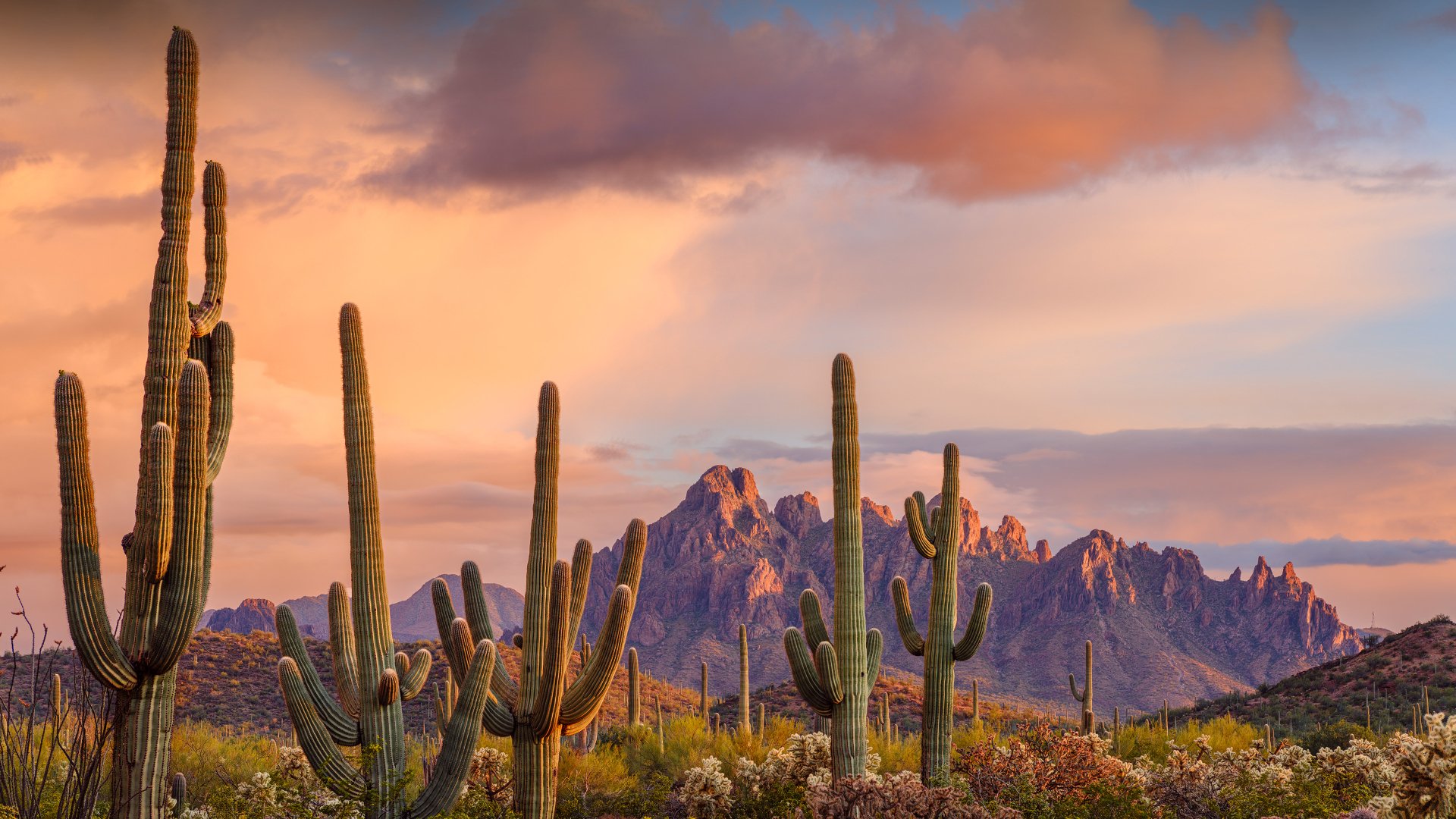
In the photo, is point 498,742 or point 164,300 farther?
point 498,742

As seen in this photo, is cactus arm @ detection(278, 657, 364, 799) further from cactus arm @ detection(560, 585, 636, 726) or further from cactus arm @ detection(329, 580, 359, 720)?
cactus arm @ detection(560, 585, 636, 726)

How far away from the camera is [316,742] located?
12891 mm

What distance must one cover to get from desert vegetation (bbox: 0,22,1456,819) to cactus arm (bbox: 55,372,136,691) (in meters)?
0.02

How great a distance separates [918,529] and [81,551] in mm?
10454

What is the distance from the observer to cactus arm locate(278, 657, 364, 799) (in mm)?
12836

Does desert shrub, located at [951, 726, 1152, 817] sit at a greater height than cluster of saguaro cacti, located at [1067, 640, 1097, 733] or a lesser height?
greater

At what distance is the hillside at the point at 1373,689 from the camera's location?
36750mm

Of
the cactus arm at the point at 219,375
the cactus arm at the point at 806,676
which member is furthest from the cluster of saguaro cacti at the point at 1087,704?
the cactus arm at the point at 219,375

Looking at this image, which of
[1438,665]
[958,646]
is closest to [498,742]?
[958,646]

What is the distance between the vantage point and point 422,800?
1303 centimetres

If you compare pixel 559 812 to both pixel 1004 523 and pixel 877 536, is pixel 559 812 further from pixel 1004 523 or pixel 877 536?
pixel 1004 523

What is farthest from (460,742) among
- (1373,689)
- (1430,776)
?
(1373,689)

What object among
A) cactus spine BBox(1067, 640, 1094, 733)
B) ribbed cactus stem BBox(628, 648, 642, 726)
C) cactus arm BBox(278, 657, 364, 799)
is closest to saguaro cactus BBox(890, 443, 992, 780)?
cactus arm BBox(278, 657, 364, 799)

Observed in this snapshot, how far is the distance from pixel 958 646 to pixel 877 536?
4088 inches
